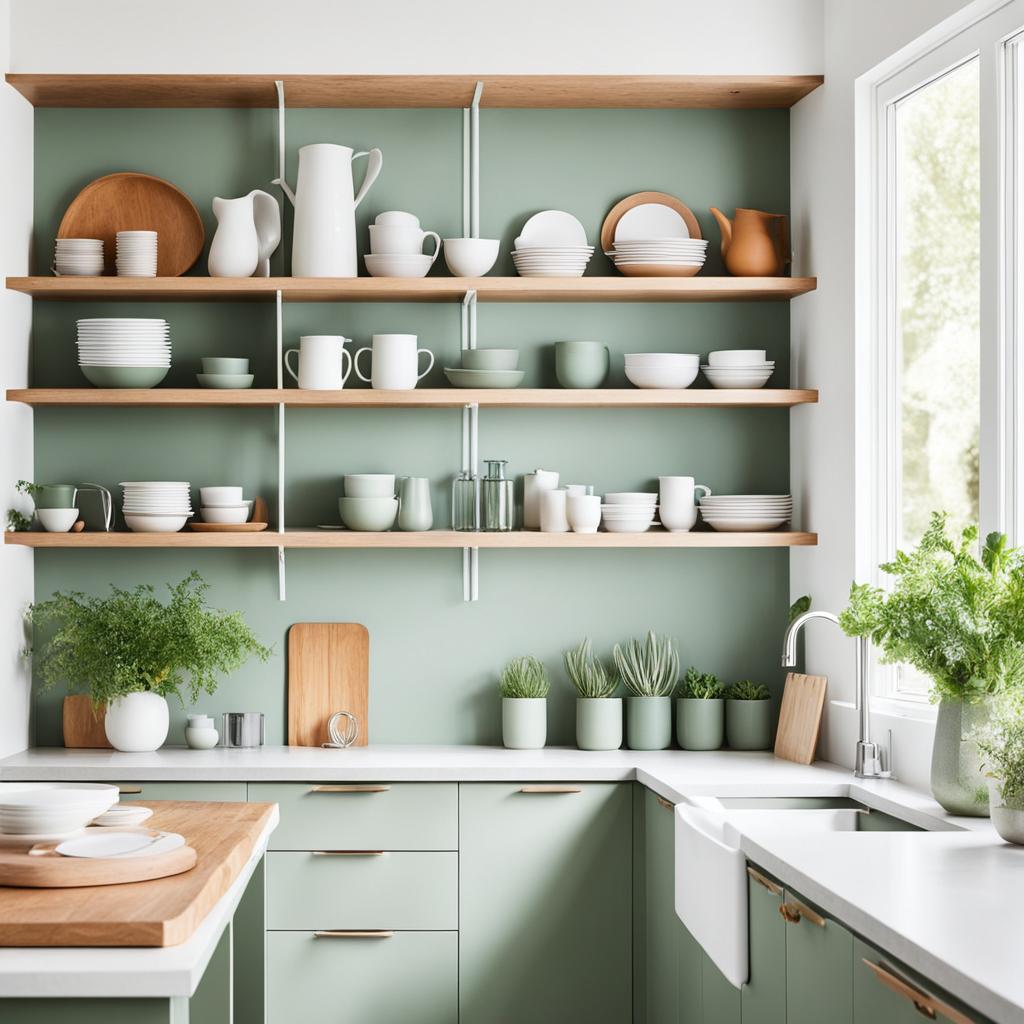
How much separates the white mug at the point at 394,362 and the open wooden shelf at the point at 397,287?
0.14 meters

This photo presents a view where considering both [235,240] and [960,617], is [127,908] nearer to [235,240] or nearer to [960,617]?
[960,617]

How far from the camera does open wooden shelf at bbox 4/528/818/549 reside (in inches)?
141

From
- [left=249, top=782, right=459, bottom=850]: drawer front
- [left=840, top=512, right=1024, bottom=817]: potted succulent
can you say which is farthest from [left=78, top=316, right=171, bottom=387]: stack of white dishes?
[left=840, top=512, right=1024, bottom=817]: potted succulent

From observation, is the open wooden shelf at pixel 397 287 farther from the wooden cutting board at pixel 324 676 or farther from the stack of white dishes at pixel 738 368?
the wooden cutting board at pixel 324 676

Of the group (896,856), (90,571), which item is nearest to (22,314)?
(90,571)

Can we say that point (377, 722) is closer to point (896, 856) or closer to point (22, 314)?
point (22, 314)

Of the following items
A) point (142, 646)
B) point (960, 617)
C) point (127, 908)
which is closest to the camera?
point (127, 908)

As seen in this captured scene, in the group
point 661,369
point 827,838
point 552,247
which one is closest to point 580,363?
point 661,369

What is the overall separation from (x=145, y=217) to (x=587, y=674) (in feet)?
6.17

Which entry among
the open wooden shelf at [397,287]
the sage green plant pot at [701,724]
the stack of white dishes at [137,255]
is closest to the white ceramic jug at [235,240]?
the open wooden shelf at [397,287]

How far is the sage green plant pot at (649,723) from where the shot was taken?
3.74m

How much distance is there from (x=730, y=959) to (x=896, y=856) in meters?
0.47

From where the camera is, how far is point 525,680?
374 centimetres

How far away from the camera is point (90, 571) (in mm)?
3857
